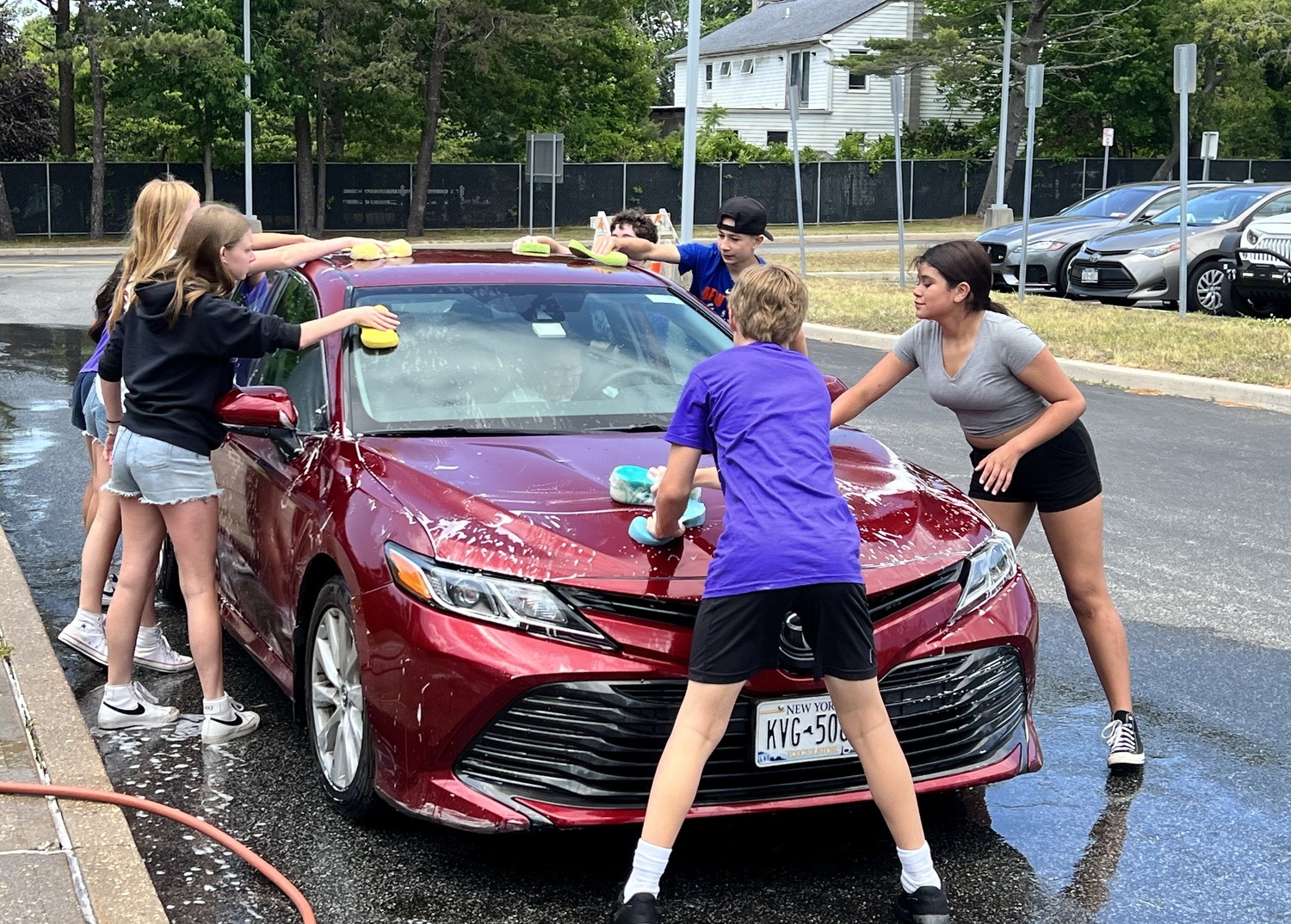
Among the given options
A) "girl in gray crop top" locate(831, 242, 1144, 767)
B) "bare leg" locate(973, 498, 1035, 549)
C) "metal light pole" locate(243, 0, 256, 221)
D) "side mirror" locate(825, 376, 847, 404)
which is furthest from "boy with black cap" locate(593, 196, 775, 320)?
"metal light pole" locate(243, 0, 256, 221)

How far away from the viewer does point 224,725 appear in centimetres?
504

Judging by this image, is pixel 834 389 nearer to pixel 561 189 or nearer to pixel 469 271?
pixel 469 271

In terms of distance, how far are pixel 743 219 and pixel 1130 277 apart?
577 inches

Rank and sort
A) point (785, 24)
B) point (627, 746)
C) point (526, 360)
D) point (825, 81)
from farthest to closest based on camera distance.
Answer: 1. point (785, 24)
2. point (825, 81)
3. point (526, 360)
4. point (627, 746)

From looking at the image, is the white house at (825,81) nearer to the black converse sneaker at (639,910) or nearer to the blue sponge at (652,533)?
the blue sponge at (652,533)

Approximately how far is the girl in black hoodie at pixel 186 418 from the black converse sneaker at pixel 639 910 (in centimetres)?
190

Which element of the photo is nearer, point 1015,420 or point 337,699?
point 337,699

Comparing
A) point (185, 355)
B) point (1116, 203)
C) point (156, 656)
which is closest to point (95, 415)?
point (156, 656)

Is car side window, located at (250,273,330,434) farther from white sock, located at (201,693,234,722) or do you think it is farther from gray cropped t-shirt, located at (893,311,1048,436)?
gray cropped t-shirt, located at (893,311,1048,436)

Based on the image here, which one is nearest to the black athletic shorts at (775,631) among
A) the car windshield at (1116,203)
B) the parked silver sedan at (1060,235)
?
the parked silver sedan at (1060,235)

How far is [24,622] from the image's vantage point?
6.09 m

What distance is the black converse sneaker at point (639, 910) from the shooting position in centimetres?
362

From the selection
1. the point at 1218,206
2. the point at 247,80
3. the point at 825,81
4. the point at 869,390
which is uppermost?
the point at 825,81

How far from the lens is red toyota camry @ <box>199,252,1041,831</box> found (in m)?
3.79
